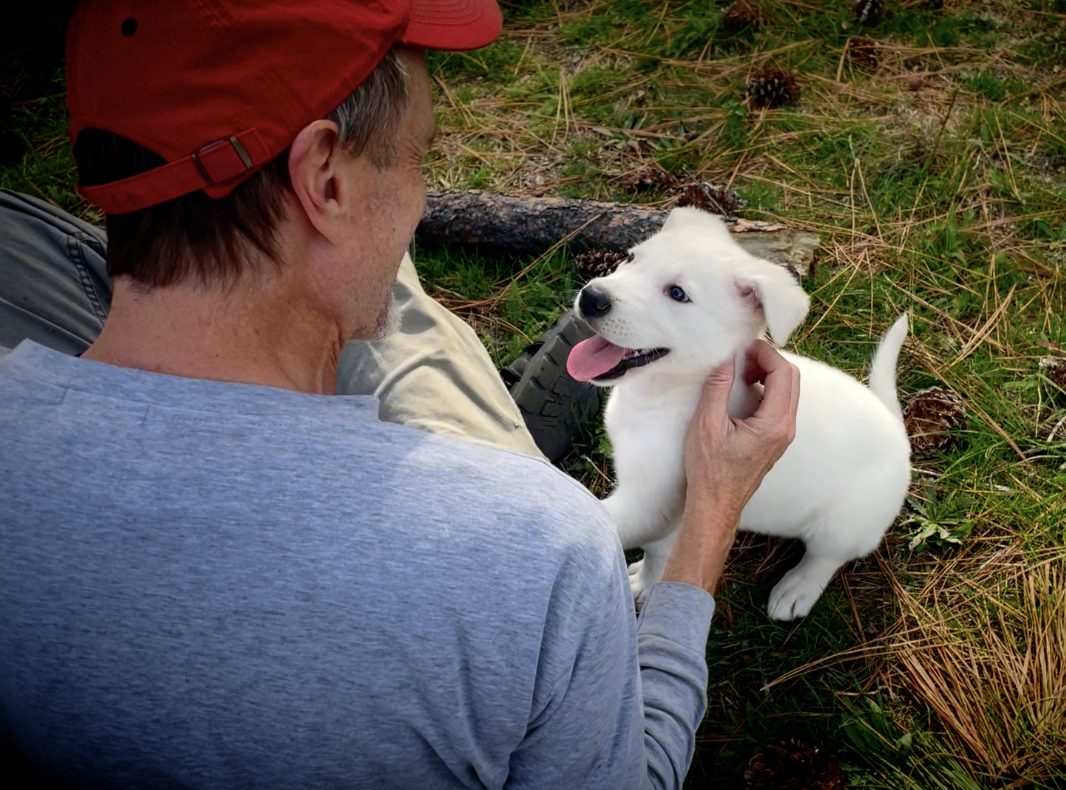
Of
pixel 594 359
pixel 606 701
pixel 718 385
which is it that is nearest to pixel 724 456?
pixel 718 385

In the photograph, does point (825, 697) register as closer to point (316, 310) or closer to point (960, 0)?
point (316, 310)

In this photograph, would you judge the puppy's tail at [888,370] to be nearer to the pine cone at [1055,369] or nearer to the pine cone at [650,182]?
the pine cone at [1055,369]

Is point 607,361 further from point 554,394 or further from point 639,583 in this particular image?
point 639,583

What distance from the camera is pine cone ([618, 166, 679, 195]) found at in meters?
3.40

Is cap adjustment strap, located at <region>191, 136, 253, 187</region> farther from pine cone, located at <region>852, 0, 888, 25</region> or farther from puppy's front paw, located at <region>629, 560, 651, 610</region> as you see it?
pine cone, located at <region>852, 0, 888, 25</region>

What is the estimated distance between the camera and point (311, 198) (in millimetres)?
1056

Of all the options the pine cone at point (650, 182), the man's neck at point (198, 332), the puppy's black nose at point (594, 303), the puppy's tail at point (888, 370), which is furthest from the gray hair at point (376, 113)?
the pine cone at point (650, 182)

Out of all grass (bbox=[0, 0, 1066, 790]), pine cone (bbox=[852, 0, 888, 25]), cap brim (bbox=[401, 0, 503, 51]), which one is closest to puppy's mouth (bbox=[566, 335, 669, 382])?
grass (bbox=[0, 0, 1066, 790])

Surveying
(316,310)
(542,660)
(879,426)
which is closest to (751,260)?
(879,426)

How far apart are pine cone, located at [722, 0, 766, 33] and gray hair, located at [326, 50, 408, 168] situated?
138 inches

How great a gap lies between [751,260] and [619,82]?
2379 millimetres

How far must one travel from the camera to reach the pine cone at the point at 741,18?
4055mm

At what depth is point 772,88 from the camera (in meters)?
3.72

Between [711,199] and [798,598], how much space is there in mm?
1661
